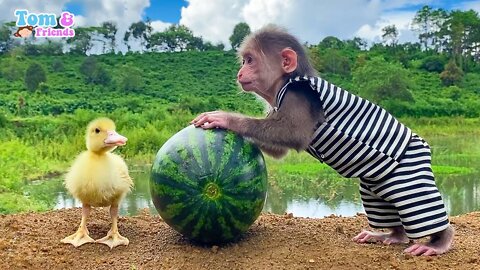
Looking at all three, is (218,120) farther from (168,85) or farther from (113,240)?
(168,85)

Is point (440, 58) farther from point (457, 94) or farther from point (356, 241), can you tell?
point (356, 241)

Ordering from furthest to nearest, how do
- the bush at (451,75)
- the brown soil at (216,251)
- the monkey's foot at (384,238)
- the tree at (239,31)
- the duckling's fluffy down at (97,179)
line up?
the bush at (451,75) < the tree at (239,31) < the monkey's foot at (384,238) < the duckling's fluffy down at (97,179) < the brown soil at (216,251)

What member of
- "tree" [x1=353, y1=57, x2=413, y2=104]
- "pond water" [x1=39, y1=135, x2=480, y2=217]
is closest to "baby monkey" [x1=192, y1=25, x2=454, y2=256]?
"pond water" [x1=39, y1=135, x2=480, y2=217]

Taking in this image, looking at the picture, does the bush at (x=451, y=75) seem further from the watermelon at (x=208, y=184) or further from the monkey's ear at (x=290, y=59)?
the watermelon at (x=208, y=184)

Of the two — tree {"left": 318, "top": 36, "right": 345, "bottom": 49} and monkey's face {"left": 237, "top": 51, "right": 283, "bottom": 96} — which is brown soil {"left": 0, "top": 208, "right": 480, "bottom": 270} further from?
tree {"left": 318, "top": 36, "right": 345, "bottom": 49}

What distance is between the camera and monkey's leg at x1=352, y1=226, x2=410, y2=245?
16.2ft

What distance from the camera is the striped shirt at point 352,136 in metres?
4.56

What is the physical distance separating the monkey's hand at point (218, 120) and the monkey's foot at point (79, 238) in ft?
3.79

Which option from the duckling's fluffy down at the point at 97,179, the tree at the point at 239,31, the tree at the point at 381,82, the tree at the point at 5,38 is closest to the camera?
the duckling's fluffy down at the point at 97,179

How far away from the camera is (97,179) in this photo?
181 inches

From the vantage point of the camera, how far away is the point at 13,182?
9.70 metres

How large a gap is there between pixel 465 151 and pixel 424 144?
1310 cm

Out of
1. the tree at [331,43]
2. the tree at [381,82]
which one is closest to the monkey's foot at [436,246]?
the tree at [381,82]

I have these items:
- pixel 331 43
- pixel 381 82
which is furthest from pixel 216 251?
pixel 331 43
